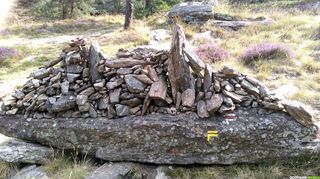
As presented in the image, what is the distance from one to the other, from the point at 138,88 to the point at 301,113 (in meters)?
2.85

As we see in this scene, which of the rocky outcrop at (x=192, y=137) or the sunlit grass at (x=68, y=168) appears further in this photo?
the sunlit grass at (x=68, y=168)

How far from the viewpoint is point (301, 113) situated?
5027 millimetres

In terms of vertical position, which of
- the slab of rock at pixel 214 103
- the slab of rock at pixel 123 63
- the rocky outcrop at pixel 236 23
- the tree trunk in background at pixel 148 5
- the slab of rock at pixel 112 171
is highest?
the tree trunk in background at pixel 148 5

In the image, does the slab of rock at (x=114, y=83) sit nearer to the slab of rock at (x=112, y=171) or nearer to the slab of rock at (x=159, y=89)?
the slab of rock at (x=159, y=89)

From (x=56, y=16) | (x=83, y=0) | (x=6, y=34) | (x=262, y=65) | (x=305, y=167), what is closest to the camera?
(x=305, y=167)

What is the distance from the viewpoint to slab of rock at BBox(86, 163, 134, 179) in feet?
16.9

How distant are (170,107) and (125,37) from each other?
368 inches

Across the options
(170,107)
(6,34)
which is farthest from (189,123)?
(6,34)

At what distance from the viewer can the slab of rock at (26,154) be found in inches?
225

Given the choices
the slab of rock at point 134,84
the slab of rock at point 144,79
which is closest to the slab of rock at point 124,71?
the slab of rock at point 134,84

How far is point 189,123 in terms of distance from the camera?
206 inches

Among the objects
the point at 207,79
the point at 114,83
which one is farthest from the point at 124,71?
the point at 207,79

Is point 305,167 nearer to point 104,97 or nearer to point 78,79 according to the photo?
point 104,97

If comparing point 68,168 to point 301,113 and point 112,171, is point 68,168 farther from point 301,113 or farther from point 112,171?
point 301,113
